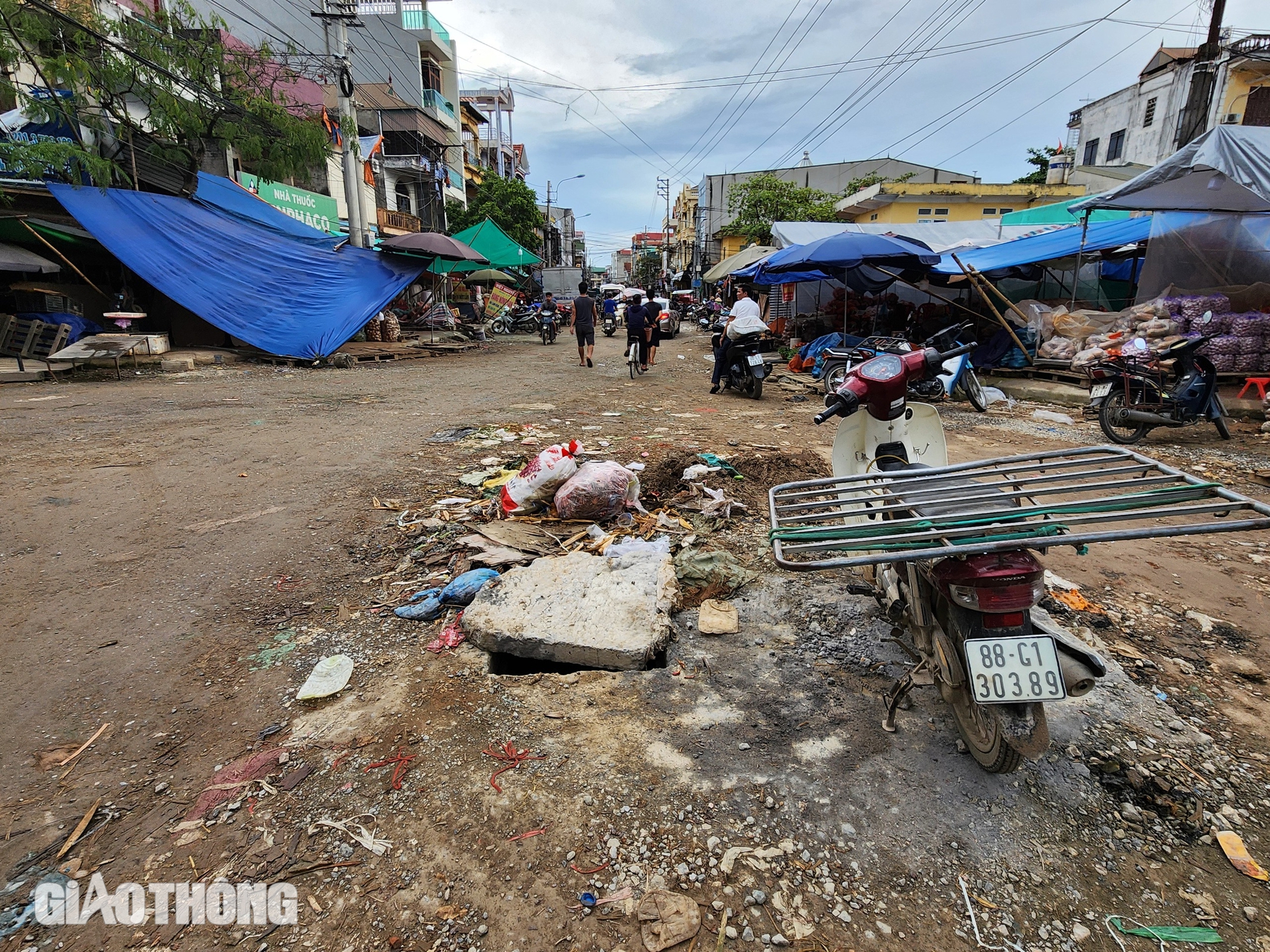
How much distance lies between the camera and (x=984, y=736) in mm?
1985

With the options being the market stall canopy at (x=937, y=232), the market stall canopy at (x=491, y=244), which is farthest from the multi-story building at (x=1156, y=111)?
the market stall canopy at (x=491, y=244)

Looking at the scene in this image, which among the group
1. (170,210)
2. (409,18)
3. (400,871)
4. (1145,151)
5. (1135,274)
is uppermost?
(409,18)

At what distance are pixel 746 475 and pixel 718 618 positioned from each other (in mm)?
2239

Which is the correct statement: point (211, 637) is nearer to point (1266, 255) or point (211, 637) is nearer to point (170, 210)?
point (170, 210)

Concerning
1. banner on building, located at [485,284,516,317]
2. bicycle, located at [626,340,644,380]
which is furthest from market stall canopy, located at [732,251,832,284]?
banner on building, located at [485,284,516,317]

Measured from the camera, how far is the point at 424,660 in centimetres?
273

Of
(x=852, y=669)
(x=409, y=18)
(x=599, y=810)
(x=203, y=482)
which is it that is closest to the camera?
(x=599, y=810)

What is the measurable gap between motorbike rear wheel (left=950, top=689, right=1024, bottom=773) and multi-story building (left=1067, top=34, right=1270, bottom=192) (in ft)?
72.3

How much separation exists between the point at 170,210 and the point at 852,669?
14.3m

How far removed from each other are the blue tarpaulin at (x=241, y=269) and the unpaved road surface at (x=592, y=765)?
9.01 meters

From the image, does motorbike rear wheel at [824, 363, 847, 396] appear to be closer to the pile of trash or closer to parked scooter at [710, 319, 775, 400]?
parked scooter at [710, 319, 775, 400]

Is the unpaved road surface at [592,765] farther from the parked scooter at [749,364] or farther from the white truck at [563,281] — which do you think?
the white truck at [563,281]

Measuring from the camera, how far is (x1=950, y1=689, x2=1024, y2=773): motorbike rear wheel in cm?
190

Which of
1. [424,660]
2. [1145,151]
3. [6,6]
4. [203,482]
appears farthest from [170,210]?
[1145,151]
